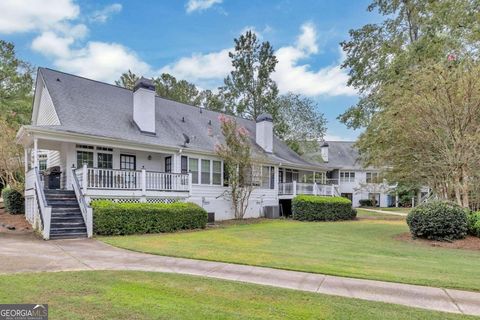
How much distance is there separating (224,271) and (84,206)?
7.99m

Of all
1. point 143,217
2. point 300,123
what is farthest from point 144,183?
point 300,123

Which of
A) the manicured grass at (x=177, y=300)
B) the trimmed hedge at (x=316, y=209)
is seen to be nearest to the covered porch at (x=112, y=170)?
the trimmed hedge at (x=316, y=209)

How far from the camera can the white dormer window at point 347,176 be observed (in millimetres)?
44456

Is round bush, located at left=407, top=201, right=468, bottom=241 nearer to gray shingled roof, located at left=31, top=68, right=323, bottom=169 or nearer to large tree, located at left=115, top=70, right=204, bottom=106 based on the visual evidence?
gray shingled roof, located at left=31, top=68, right=323, bottom=169

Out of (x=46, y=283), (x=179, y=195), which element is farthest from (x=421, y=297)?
(x=179, y=195)

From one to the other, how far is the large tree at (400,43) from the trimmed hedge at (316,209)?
18.1 feet

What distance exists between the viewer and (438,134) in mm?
13250

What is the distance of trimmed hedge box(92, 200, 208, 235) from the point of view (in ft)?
41.3

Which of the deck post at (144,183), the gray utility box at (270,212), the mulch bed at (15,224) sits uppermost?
the deck post at (144,183)

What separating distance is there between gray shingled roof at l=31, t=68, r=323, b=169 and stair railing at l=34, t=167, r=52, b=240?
2.24 m

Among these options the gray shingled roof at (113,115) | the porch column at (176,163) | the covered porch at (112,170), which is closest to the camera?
the covered porch at (112,170)

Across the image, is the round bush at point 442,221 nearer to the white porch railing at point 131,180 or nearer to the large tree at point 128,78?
the white porch railing at point 131,180

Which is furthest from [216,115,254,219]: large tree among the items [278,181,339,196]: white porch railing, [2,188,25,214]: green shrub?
[2,188,25,214]: green shrub

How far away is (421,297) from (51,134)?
13165 millimetres
